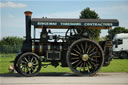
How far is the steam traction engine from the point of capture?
34.6ft

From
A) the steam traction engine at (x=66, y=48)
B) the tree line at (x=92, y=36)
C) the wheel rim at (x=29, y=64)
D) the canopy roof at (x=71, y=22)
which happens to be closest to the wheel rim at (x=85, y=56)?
the steam traction engine at (x=66, y=48)

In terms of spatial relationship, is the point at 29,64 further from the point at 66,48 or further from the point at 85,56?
the point at 85,56

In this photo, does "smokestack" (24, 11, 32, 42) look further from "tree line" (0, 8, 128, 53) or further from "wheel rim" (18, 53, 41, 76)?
"tree line" (0, 8, 128, 53)

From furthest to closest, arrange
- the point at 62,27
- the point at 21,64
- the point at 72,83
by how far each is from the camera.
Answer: the point at 62,27, the point at 21,64, the point at 72,83

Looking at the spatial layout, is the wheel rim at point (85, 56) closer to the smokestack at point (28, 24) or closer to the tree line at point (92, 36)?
the tree line at point (92, 36)

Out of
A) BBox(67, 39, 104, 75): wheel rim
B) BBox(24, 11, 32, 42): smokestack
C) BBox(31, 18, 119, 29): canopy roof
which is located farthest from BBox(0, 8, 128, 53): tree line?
BBox(24, 11, 32, 42): smokestack

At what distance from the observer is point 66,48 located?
1090cm

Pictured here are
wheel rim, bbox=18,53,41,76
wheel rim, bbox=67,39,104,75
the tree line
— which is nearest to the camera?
wheel rim, bbox=18,53,41,76

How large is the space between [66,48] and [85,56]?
35.0 inches

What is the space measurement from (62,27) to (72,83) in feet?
11.6

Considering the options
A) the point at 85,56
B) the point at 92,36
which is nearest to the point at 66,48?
the point at 85,56

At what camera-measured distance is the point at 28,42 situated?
11.0 meters

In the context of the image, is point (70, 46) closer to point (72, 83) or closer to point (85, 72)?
point (85, 72)

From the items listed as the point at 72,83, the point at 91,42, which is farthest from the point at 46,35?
the point at 72,83
